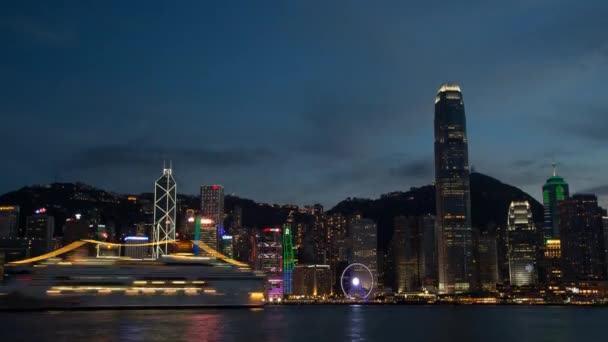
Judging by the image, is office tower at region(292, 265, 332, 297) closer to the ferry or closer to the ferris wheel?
the ferris wheel

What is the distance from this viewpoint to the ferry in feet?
253

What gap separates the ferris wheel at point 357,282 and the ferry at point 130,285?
92.9 metres

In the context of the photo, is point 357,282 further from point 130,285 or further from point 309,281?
point 130,285

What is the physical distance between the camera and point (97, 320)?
6044 centimetres

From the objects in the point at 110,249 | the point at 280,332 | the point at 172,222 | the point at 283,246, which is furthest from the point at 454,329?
the point at 283,246

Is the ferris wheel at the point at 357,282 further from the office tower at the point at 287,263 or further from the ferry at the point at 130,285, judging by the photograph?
the ferry at the point at 130,285

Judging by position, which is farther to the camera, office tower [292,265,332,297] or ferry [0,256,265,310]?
office tower [292,265,332,297]

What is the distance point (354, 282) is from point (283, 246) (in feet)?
83.0

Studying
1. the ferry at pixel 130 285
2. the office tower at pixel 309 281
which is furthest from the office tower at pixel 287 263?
the ferry at pixel 130 285

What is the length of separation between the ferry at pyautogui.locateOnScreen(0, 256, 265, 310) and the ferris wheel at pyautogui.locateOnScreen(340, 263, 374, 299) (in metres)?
92.9

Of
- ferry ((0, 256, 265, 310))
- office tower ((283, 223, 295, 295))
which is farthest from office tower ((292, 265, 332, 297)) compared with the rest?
ferry ((0, 256, 265, 310))

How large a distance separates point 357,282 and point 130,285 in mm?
105756

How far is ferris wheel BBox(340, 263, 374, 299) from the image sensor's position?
179 m

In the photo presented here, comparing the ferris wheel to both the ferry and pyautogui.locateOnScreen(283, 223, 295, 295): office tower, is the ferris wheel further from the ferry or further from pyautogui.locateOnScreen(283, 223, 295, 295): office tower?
the ferry
